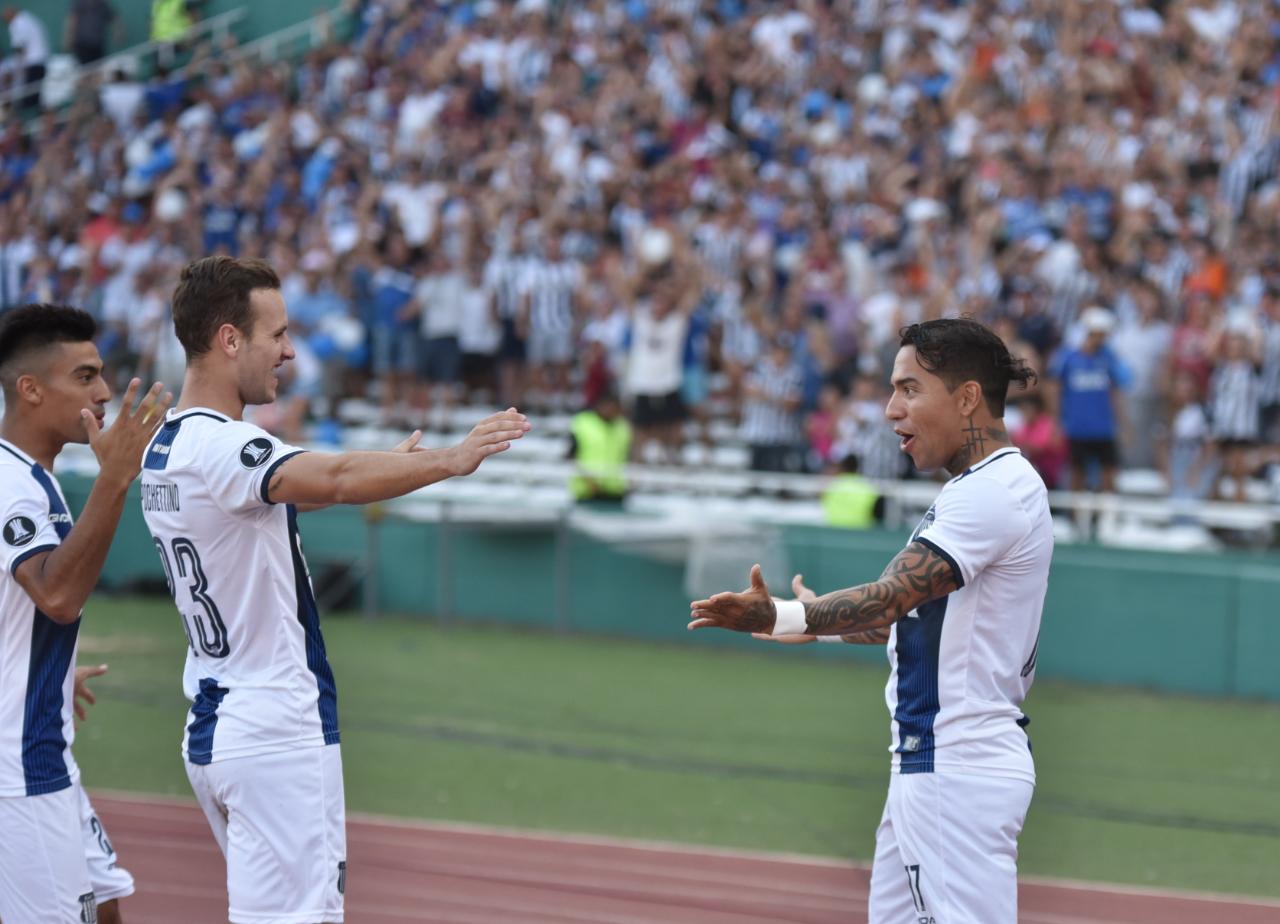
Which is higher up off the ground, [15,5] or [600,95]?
[15,5]

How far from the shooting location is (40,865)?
454cm

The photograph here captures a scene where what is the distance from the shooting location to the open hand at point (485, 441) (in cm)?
419

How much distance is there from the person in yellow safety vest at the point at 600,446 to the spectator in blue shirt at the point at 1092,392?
378 cm

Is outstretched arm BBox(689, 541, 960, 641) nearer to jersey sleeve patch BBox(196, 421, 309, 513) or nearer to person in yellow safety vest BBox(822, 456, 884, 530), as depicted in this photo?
jersey sleeve patch BBox(196, 421, 309, 513)

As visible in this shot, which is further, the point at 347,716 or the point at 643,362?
the point at 643,362

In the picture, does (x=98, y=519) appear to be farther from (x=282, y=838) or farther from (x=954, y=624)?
(x=954, y=624)

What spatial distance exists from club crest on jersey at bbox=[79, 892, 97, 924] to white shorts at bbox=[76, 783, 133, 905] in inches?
8.8

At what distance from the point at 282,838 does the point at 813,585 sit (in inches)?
395

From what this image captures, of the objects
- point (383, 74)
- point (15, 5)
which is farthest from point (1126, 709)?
point (15, 5)

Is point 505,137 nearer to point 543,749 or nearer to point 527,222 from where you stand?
point 527,222

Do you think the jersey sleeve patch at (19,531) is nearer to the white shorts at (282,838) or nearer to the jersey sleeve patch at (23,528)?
the jersey sleeve patch at (23,528)

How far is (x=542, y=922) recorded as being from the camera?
7.18m

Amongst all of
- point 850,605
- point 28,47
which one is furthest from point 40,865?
point 28,47

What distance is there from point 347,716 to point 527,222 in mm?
7141
